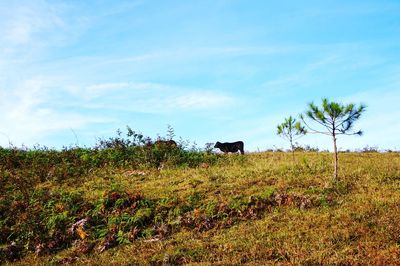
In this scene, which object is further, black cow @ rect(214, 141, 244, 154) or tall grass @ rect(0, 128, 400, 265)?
black cow @ rect(214, 141, 244, 154)

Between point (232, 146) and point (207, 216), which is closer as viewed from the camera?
point (207, 216)

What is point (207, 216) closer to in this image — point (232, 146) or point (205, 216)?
point (205, 216)

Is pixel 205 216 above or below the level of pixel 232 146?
below

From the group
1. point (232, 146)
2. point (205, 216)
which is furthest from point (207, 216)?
point (232, 146)

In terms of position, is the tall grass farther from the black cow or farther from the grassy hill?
the black cow

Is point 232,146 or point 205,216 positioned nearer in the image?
point 205,216

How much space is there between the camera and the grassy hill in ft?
31.3

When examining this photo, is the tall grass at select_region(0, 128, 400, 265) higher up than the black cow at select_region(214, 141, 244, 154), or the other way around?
the black cow at select_region(214, 141, 244, 154)

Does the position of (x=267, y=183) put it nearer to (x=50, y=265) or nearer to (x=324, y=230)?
(x=324, y=230)

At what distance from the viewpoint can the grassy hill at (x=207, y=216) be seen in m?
9.55

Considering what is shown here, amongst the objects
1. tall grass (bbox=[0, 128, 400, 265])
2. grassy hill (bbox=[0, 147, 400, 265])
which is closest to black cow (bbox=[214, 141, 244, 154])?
tall grass (bbox=[0, 128, 400, 265])

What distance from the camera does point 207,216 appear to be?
39.3 ft

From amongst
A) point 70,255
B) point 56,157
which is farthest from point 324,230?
point 56,157

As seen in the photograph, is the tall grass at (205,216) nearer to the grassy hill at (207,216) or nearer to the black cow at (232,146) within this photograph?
the grassy hill at (207,216)
